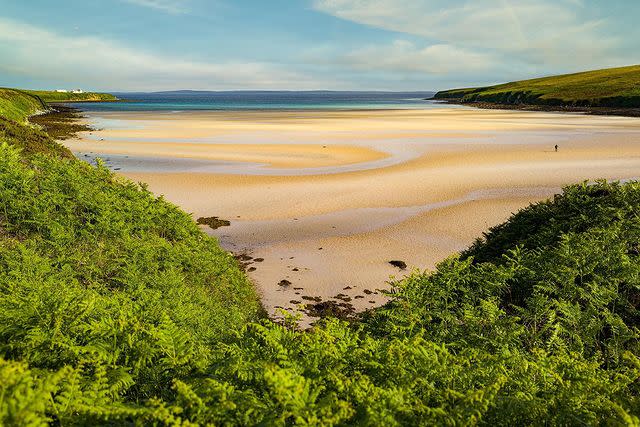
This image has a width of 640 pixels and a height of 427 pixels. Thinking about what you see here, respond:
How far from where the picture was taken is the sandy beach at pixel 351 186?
16234 millimetres

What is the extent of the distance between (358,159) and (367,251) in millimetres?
21094

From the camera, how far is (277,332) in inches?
193

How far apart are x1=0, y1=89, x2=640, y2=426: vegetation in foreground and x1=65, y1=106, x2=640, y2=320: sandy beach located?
204 inches

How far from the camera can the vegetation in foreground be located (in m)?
3.31

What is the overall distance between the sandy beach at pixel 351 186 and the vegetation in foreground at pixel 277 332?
518 cm

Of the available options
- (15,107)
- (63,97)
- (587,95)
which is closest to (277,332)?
(15,107)

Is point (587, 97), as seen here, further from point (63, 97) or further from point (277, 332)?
point (63, 97)

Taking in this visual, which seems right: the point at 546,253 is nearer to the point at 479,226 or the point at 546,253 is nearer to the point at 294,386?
the point at 294,386

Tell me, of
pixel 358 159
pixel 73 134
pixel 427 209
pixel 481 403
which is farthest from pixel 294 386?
pixel 73 134

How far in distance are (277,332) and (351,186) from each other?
911 inches

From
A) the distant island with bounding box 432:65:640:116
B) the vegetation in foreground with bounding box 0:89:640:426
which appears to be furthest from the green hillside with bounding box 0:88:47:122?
the distant island with bounding box 432:65:640:116

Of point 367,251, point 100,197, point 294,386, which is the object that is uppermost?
point 100,197

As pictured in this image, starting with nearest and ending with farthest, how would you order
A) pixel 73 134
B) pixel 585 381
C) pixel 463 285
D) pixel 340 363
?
pixel 585 381, pixel 340 363, pixel 463 285, pixel 73 134

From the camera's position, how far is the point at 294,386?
3.34 meters
